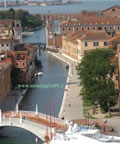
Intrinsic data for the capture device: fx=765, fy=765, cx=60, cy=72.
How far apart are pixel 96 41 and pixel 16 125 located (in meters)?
24.4

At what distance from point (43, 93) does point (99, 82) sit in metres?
8.39

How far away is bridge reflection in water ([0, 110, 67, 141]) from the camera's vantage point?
1144 inches

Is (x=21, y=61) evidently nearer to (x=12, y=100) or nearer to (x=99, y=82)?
(x=12, y=100)

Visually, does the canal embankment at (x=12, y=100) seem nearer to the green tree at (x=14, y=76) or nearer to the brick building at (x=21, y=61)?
the green tree at (x=14, y=76)

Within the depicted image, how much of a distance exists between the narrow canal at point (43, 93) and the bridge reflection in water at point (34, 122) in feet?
1.53

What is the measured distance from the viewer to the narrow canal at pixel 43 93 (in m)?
30.4

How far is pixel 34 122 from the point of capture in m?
29.8

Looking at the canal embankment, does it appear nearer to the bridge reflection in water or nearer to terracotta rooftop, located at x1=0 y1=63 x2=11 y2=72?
terracotta rooftop, located at x1=0 y1=63 x2=11 y2=72

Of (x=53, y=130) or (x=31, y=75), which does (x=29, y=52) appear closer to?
(x=31, y=75)

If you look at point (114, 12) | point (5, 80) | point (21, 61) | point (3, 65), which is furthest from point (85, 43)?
point (114, 12)

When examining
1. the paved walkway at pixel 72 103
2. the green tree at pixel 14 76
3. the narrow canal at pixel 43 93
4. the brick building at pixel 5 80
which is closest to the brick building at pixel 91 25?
the narrow canal at pixel 43 93

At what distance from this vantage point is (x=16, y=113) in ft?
102

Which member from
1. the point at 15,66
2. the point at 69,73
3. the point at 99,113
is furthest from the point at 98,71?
the point at 69,73

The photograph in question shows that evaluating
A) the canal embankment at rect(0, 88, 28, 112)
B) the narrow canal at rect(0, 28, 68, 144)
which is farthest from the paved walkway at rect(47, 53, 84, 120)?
the canal embankment at rect(0, 88, 28, 112)
